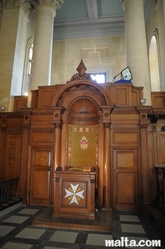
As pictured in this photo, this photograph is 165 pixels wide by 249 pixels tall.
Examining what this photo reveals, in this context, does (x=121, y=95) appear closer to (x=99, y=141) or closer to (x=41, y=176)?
(x=99, y=141)

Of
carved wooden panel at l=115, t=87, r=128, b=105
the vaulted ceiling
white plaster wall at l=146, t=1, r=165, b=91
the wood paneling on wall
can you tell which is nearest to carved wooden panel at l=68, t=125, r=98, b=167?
the wood paneling on wall

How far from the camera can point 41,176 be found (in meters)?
4.72

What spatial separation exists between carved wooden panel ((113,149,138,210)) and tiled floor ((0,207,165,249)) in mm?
556

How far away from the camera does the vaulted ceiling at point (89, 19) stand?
27.3 ft

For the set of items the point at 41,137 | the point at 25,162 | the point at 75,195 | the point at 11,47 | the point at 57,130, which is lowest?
the point at 75,195

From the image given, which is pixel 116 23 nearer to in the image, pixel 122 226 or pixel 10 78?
pixel 10 78

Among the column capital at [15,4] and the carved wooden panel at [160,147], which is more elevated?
the column capital at [15,4]

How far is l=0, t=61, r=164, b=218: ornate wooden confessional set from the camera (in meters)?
4.38

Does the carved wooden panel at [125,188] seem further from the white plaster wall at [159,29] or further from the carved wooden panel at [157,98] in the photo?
the white plaster wall at [159,29]

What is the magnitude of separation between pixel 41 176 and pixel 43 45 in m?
4.65

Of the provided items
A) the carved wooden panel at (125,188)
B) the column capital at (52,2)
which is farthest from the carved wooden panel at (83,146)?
the column capital at (52,2)

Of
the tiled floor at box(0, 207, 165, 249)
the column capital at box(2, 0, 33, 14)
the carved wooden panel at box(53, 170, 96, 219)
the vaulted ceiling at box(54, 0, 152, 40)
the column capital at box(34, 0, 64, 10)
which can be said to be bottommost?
the tiled floor at box(0, 207, 165, 249)

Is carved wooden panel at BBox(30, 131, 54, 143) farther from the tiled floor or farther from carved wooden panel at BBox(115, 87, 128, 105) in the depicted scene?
carved wooden panel at BBox(115, 87, 128, 105)

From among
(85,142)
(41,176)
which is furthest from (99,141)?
(41,176)
